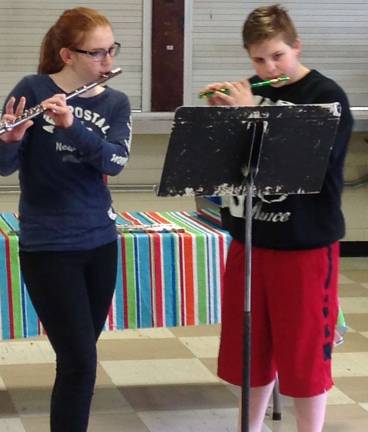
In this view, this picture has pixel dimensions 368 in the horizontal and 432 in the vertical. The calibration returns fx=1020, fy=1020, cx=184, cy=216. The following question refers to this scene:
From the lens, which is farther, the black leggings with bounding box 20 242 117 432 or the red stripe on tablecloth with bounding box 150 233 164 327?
the red stripe on tablecloth with bounding box 150 233 164 327

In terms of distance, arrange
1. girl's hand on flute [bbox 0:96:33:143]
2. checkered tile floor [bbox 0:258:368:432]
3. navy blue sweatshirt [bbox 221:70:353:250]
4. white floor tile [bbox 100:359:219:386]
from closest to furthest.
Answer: girl's hand on flute [bbox 0:96:33:143] < navy blue sweatshirt [bbox 221:70:353:250] < checkered tile floor [bbox 0:258:368:432] < white floor tile [bbox 100:359:219:386]

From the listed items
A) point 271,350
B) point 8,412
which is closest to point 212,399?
point 8,412

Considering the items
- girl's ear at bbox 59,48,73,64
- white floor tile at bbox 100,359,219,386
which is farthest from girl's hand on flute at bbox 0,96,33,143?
white floor tile at bbox 100,359,219,386

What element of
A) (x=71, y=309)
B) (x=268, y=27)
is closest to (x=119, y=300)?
(x=71, y=309)

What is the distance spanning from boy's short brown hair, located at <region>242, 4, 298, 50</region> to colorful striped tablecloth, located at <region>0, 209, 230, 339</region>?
45.1 inches

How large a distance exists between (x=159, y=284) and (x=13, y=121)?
4.14ft

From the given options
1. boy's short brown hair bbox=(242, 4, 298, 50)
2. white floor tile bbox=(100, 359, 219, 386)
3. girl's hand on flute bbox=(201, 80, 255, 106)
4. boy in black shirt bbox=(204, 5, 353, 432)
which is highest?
boy's short brown hair bbox=(242, 4, 298, 50)

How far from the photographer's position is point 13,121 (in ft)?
8.36

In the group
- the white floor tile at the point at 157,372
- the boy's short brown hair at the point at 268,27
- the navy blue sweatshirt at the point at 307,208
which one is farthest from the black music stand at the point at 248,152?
the white floor tile at the point at 157,372

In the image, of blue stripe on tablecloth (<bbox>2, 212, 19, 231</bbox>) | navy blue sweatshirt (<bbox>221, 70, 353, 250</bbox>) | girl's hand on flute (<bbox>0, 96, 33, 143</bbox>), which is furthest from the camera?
blue stripe on tablecloth (<bbox>2, 212, 19, 231</bbox>)

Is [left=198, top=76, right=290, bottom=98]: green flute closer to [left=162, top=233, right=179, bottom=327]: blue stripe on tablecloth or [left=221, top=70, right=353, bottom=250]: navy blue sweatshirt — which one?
[left=221, top=70, right=353, bottom=250]: navy blue sweatshirt

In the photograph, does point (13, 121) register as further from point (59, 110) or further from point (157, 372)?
point (157, 372)

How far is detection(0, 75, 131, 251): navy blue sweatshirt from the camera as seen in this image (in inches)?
105

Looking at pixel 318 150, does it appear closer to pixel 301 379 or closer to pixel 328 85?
pixel 328 85
